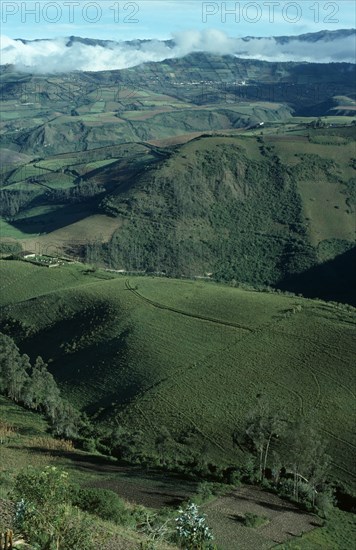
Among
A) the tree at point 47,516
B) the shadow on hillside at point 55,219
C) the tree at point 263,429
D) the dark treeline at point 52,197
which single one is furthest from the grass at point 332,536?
the dark treeline at point 52,197

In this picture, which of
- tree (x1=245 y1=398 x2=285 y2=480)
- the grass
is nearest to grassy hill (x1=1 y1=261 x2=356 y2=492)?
tree (x1=245 y1=398 x2=285 y2=480)

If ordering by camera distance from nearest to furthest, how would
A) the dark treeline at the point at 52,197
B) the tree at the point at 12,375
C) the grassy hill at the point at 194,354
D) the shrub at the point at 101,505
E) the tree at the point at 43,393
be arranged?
the shrub at the point at 101,505
the grassy hill at the point at 194,354
the tree at the point at 43,393
the tree at the point at 12,375
the dark treeline at the point at 52,197

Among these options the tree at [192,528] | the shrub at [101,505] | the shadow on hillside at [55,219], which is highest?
the tree at [192,528]

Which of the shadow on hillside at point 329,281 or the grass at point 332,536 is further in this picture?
the shadow on hillside at point 329,281

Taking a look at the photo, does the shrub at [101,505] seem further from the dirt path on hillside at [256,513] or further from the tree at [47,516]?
the tree at [47,516]

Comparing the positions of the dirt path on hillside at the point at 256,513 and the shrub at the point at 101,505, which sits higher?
the shrub at the point at 101,505

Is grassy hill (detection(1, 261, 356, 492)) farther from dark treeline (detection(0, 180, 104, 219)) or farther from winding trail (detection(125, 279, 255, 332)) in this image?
dark treeline (detection(0, 180, 104, 219))

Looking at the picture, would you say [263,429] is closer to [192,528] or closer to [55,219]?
[192,528]
